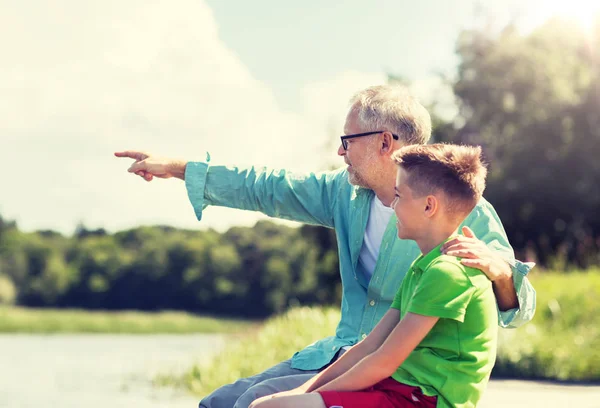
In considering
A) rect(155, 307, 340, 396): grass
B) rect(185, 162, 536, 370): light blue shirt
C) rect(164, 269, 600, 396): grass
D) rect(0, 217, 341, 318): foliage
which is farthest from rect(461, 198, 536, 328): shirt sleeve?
rect(0, 217, 341, 318): foliage

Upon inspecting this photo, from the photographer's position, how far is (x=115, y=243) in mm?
49188

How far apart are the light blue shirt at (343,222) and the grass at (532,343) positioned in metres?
5.00

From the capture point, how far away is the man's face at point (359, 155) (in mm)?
2793

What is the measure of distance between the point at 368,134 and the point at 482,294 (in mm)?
863

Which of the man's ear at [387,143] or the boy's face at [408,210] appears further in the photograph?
the man's ear at [387,143]

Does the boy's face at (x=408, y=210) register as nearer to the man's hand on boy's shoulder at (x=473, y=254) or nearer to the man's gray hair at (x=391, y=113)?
the man's hand on boy's shoulder at (x=473, y=254)

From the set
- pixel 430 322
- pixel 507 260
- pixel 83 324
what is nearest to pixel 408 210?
pixel 430 322

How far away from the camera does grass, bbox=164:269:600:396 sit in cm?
740

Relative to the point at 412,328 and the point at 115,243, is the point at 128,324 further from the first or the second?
the point at 412,328

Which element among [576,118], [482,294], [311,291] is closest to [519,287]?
[482,294]

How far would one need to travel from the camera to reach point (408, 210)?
220 cm

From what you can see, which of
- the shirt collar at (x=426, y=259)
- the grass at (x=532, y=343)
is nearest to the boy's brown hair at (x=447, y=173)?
the shirt collar at (x=426, y=259)

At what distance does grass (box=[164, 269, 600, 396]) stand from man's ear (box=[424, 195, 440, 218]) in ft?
18.4

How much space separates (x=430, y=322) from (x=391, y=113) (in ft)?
3.19
